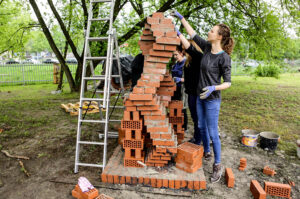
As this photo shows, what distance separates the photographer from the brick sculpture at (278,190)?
3.04 meters

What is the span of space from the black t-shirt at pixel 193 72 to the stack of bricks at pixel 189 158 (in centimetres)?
111

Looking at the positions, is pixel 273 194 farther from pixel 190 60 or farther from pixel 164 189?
pixel 190 60

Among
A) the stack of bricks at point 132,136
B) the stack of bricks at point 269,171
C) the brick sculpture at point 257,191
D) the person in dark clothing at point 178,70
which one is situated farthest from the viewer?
the person in dark clothing at point 178,70

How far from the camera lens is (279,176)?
11.8ft

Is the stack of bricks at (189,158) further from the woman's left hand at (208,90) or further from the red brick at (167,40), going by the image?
the red brick at (167,40)

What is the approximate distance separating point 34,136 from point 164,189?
11.7ft

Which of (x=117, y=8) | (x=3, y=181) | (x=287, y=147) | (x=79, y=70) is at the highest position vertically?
(x=117, y=8)

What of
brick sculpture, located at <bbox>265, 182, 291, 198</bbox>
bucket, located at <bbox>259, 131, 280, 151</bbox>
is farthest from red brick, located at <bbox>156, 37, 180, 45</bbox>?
bucket, located at <bbox>259, 131, 280, 151</bbox>

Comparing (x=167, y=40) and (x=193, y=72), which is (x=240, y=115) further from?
(x=167, y=40)

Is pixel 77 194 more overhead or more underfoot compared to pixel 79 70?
more underfoot

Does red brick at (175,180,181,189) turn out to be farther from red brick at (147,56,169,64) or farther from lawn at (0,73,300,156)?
lawn at (0,73,300,156)

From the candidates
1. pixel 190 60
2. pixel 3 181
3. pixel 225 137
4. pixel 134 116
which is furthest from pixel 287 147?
pixel 3 181

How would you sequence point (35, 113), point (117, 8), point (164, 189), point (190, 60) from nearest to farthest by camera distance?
point (164, 189)
point (190, 60)
point (35, 113)
point (117, 8)

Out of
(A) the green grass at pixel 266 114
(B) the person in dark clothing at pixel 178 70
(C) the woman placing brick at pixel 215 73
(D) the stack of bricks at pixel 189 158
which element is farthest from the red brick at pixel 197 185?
(A) the green grass at pixel 266 114
